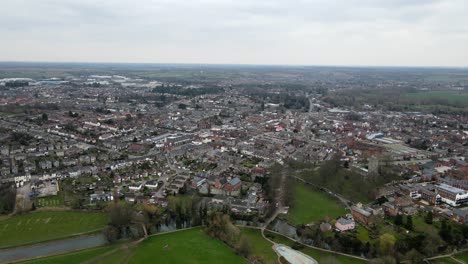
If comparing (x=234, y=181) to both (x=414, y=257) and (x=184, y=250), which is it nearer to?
(x=184, y=250)

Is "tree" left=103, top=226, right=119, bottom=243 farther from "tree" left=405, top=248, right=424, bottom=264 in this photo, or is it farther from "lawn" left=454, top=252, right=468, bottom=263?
"lawn" left=454, top=252, right=468, bottom=263

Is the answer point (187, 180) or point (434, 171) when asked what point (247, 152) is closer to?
point (187, 180)

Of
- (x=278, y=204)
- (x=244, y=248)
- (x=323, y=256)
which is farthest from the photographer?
(x=278, y=204)

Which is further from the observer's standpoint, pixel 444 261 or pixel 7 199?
pixel 7 199

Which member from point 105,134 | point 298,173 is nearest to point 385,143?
point 298,173

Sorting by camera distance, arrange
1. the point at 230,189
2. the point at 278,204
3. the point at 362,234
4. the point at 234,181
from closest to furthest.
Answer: the point at 362,234
the point at 278,204
the point at 230,189
the point at 234,181

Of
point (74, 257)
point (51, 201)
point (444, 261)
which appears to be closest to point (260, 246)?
point (444, 261)

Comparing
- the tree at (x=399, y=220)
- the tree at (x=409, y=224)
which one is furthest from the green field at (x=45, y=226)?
the tree at (x=409, y=224)
